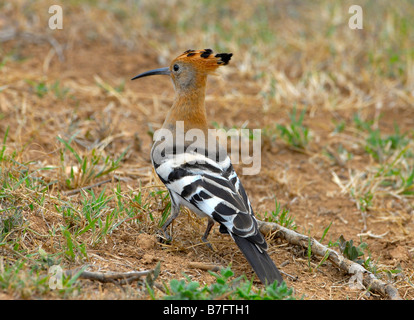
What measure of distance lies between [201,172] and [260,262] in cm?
64

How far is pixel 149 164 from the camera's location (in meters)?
4.37

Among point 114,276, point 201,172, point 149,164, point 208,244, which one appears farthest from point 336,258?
point 149,164

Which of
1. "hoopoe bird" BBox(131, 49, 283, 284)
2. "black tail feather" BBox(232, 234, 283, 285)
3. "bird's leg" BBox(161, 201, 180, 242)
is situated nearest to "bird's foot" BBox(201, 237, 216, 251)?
"hoopoe bird" BBox(131, 49, 283, 284)

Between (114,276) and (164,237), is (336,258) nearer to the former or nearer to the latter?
(164,237)

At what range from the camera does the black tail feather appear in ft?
9.35

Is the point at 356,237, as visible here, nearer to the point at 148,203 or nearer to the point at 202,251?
the point at 202,251

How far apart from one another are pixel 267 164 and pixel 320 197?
21.4 inches

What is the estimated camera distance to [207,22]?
6910 mm

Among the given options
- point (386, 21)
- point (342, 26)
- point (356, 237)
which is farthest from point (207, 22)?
point (356, 237)

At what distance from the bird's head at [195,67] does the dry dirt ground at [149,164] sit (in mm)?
697

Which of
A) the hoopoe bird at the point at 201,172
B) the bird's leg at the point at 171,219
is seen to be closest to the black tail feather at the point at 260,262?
the hoopoe bird at the point at 201,172

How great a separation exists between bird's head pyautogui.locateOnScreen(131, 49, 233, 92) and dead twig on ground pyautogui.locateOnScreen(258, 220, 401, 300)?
1.04 m

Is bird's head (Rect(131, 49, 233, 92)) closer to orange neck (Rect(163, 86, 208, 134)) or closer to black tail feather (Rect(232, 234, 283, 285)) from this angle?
orange neck (Rect(163, 86, 208, 134))
